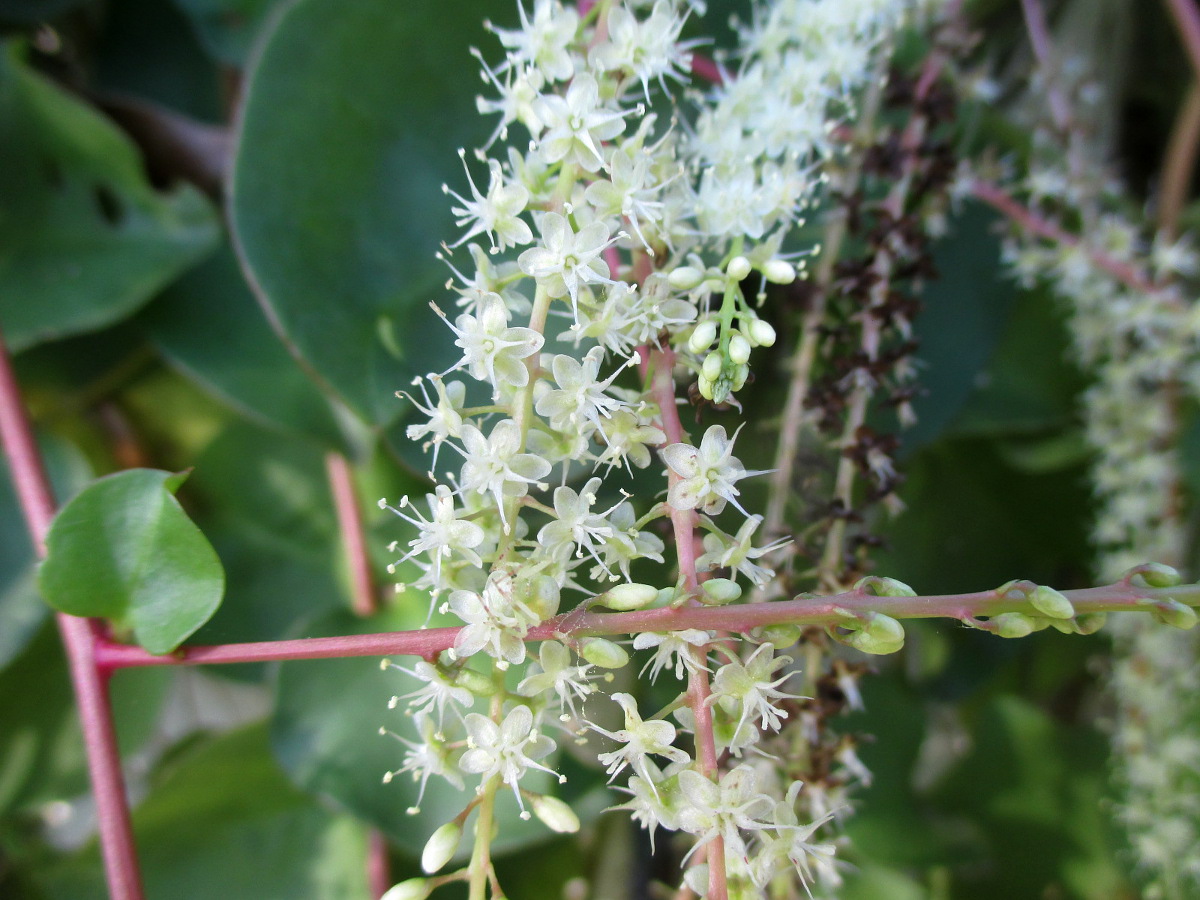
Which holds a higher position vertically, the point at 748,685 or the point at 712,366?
A: the point at 712,366

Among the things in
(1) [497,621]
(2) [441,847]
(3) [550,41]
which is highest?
(3) [550,41]

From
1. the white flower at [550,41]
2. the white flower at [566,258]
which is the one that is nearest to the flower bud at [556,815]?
the white flower at [566,258]

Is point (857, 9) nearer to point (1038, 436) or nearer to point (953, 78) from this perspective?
point (953, 78)

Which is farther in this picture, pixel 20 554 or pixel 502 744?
pixel 20 554

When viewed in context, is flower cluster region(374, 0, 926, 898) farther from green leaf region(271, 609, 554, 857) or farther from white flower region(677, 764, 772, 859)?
green leaf region(271, 609, 554, 857)

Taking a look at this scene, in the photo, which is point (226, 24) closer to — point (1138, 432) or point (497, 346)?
point (497, 346)

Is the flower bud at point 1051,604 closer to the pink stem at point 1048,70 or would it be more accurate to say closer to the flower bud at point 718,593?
the flower bud at point 718,593

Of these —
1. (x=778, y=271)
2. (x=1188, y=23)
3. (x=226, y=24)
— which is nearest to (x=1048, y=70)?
(x=1188, y=23)
